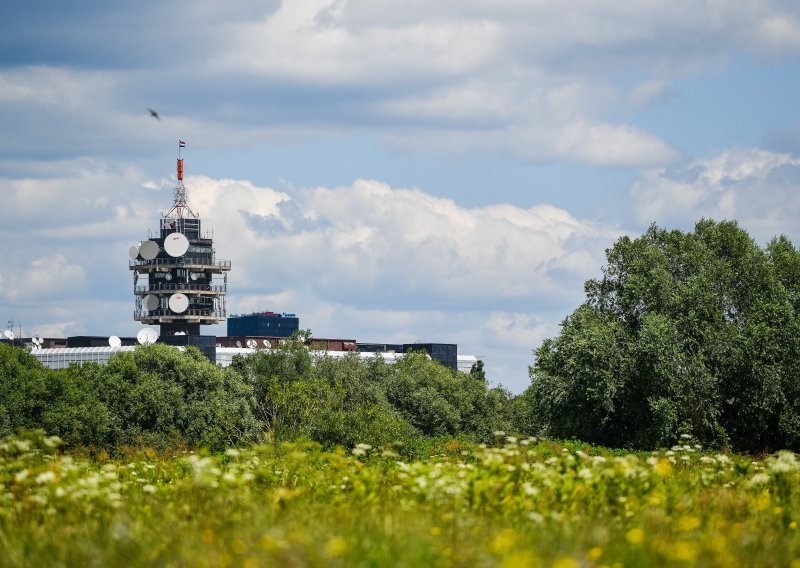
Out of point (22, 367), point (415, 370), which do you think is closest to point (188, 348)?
point (22, 367)

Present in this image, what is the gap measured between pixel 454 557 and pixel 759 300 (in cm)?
4189

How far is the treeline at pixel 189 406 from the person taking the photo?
5603 centimetres

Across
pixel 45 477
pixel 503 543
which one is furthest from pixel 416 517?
pixel 45 477

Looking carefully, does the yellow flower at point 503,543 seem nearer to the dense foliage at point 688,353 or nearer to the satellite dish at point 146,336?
the dense foliage at point 688,353

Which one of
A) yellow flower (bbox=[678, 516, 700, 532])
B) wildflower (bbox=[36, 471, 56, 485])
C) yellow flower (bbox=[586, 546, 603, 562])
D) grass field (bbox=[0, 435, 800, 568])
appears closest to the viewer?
yellow flower (bbox=[586, 546, 603, 562])

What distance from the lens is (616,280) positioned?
54562 mm

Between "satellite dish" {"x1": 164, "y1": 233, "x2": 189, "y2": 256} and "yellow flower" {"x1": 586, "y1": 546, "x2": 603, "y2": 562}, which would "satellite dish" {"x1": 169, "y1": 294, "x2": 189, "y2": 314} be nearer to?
"satellite dish" {"x1": 164, "y1": 233, "x2": 189, "y2": 256}

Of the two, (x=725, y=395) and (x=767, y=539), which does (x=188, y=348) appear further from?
(x=767, y=539)

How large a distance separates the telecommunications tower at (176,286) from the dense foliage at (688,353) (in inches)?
4225

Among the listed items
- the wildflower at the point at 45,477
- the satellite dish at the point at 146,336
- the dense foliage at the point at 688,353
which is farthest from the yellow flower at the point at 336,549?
the satellite dish at the point at 146,336

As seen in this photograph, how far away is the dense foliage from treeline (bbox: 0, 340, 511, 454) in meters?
8.30

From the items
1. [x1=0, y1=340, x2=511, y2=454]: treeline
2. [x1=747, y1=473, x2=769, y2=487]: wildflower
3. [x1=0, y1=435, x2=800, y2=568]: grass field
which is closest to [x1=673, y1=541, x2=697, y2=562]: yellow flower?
[x1=0, y1=435, x2=800, y2=568]: grass field

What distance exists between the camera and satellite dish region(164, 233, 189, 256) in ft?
489

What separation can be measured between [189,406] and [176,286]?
89.2 meters
